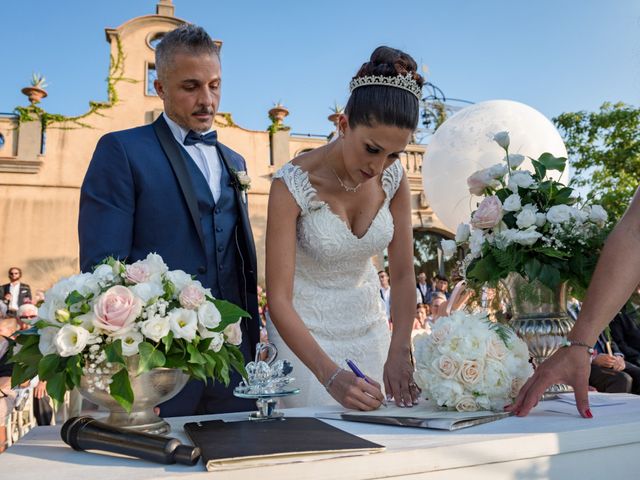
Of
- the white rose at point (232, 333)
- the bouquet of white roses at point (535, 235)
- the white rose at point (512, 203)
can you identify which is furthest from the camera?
the white rose at point (512, 203)

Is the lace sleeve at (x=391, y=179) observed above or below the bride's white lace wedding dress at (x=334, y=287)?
above

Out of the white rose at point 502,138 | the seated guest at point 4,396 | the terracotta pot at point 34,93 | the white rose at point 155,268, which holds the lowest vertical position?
the seated guest at point 4,396

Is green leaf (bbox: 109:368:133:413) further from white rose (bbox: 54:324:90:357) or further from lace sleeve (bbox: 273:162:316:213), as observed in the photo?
lace sleeve (bbox: 273:162:316:213)

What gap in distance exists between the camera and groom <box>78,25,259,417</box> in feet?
6.93

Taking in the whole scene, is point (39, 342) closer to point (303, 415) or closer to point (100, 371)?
point (100, 371)

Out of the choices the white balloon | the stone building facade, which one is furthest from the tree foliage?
the white balloon

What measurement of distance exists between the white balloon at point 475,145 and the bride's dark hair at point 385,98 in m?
1.49

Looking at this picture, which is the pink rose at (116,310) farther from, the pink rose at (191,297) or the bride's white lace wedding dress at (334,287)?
the bride's white lace wedding dress at (334,287)

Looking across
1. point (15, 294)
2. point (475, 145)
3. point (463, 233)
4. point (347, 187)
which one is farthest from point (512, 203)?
point (15, 294)

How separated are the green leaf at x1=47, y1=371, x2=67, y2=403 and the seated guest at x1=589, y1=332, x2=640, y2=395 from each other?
5.33 m

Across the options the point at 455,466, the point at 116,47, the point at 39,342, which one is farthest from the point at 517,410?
the point at 116,47

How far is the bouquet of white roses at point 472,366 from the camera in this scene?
5.13 feet

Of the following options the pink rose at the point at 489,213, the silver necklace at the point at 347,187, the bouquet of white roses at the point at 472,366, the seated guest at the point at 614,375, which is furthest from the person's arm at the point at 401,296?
the seated guest at the point at 614,375

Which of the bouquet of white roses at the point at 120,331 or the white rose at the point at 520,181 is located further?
the white rose at the point at 520,181
